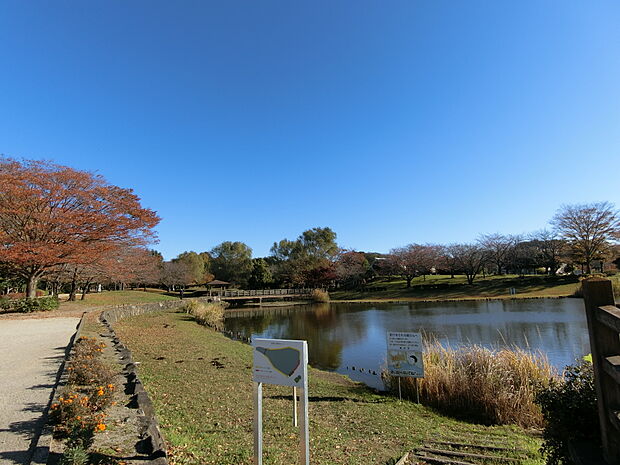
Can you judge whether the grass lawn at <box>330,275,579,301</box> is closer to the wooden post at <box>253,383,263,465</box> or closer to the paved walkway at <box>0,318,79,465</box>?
the paved walkway at <box>0,318,79,465</box>

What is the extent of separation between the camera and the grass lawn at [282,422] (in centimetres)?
413

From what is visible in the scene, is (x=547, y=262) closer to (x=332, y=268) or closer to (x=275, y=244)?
(x=332, y=268)

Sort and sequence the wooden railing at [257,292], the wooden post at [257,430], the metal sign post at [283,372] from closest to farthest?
the metal sign post at [283,372] < the wooden post at [257,430] < the wooden railing at [257,292]

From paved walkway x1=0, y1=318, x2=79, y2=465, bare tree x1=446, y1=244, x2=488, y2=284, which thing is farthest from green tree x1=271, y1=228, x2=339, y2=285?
paved walkway x1=0, y1=318, x2=79, y2=465

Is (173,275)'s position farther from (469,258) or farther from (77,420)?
(77,420)

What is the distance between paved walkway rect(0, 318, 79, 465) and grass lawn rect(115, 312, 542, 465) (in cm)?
145

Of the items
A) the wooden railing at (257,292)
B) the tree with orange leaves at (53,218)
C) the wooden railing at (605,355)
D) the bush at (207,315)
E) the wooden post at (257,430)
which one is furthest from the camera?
the wooden railing at (257,292)

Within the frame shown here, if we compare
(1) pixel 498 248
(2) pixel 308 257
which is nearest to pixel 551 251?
(1) pixel 498 248

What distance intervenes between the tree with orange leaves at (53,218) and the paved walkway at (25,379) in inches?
246

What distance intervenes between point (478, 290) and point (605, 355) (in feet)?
146

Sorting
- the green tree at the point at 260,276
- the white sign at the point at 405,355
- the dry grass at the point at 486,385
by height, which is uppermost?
the green tree at the point at 260,276

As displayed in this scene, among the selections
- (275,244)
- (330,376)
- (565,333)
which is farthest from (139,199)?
(275,244)

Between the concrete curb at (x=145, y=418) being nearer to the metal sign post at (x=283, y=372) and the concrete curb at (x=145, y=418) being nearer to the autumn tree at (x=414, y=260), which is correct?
the metal sign post at (x=283, y=372)

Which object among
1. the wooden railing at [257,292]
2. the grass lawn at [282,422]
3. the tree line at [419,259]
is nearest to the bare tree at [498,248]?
the tree line at [419,259]
